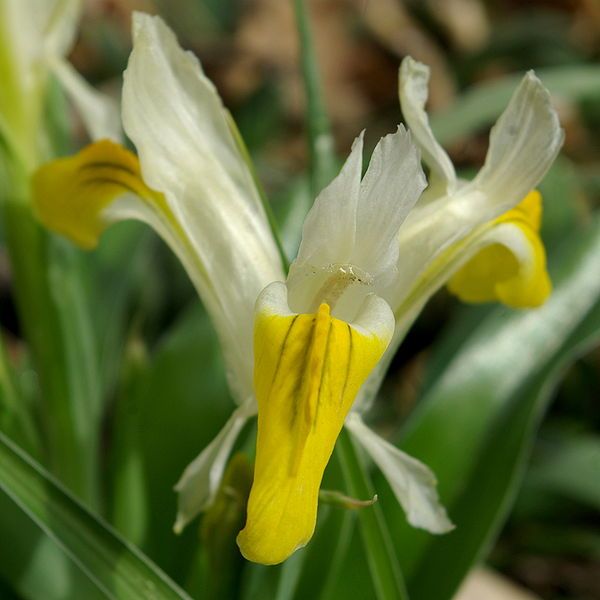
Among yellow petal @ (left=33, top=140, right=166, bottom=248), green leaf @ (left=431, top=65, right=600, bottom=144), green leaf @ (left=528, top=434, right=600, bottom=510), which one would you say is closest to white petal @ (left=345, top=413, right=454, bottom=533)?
yellow petal @ (left=33, top=140, right=166, bottom=248)

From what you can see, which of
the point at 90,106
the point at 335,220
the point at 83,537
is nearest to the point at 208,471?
the point at 83,537

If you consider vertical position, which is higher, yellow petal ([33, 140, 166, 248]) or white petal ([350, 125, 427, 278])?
white petal ([350, 125, 427, 278])

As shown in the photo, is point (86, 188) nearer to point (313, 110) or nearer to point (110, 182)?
point (110, 182)

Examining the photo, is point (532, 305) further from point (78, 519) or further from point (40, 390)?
point (40, 390)

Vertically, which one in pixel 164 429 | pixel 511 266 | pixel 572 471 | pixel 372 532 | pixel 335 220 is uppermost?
pixel 335 220

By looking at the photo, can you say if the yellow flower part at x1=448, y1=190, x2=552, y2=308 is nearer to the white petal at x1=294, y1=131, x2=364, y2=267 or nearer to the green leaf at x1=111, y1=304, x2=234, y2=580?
the white petal at x1=294, y1=131, x2=364, y2=267
